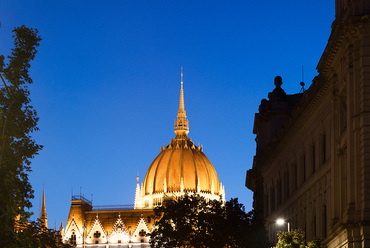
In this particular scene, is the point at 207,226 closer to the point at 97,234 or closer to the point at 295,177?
the point at 295,177

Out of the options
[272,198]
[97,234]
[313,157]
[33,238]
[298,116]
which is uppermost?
[97,234]

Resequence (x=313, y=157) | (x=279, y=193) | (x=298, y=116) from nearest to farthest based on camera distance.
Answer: (x=313, y=157) < (x=298, y=116) < (x=279, y=193)

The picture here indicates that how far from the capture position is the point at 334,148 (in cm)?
4928

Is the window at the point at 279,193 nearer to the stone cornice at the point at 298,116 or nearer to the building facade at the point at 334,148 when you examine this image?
the building facade at the point at 334,148

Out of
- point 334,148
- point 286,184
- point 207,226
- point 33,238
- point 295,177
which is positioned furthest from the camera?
point 286,184

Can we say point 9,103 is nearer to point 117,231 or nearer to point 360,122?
point 360,122

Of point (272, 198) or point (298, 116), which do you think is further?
point (272, 198)

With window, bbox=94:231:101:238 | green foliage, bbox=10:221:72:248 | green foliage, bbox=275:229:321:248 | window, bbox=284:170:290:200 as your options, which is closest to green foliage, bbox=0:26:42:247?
green foliage, bbox=10:221:72:248

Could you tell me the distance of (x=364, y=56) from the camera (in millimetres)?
Answer: 44344

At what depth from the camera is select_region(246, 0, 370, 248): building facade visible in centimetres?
4391

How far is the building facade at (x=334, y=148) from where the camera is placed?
4391cm

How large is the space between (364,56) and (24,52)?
46.0 feet

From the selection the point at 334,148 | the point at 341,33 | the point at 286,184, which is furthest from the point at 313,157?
the point at 341,33

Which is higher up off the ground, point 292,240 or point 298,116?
point 298,116
